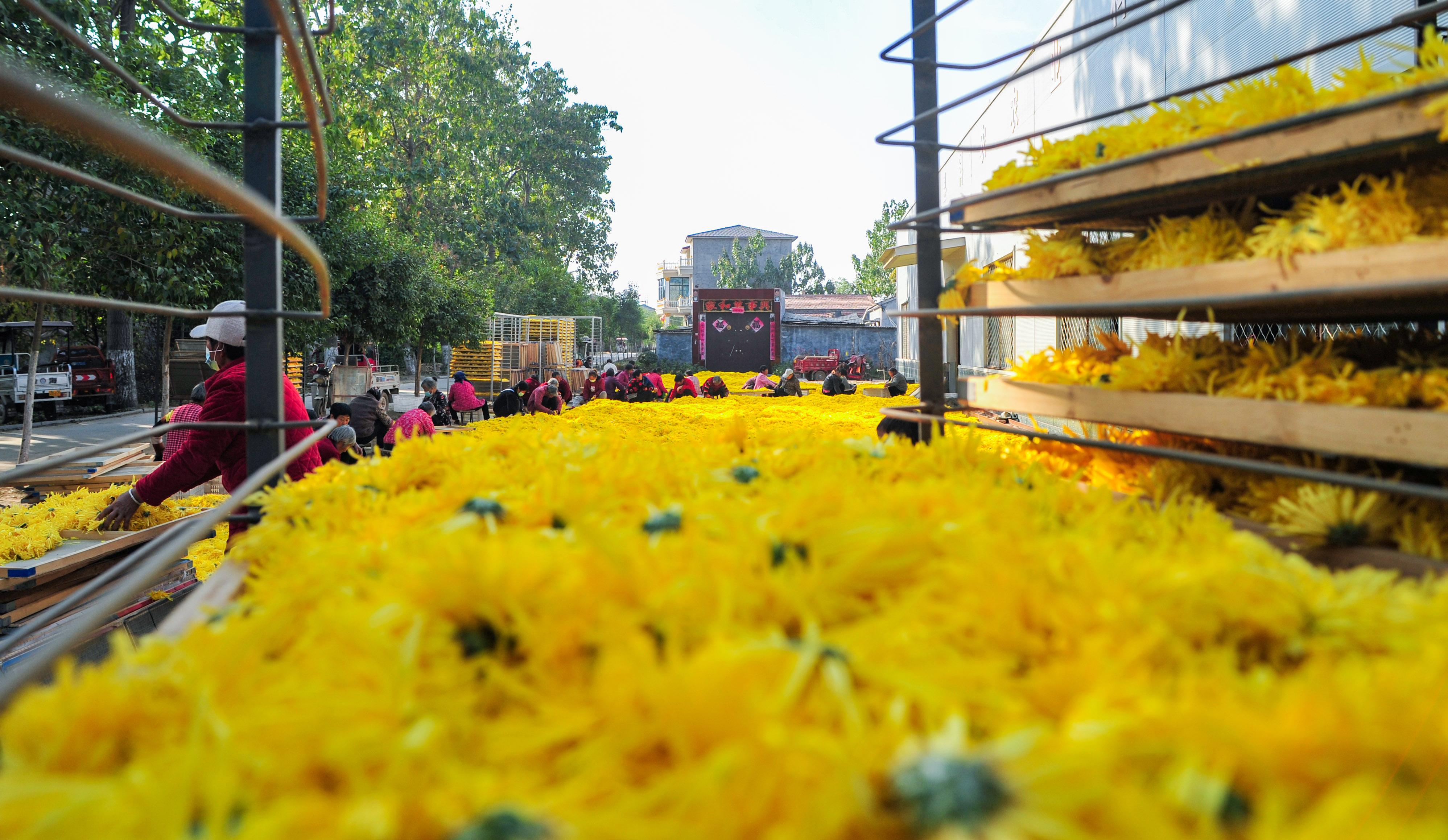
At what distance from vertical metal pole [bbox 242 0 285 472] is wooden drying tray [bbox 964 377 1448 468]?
212 cm

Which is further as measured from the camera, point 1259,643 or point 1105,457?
point 1105,457

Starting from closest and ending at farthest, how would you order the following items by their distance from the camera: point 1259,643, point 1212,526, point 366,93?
point 1259,643
point 1212,526
point 366,93

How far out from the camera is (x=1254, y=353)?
2043mm

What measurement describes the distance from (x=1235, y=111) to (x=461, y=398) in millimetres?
14209

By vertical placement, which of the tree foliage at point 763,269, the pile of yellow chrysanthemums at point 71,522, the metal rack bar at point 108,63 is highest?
the tree foliage at point 763,269

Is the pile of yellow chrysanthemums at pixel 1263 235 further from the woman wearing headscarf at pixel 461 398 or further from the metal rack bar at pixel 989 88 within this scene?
the woman wearing headscarf at pixel 461 398

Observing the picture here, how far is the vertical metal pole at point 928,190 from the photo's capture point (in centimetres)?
291

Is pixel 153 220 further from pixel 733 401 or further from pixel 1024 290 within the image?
pixel 1024 290

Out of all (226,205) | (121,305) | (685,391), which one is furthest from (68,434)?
(226,205)

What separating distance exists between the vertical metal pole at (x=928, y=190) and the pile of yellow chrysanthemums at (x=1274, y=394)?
0.36 meters

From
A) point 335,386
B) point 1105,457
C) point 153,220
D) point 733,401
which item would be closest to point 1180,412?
point 1105,457

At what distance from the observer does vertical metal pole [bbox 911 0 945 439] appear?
2908mm

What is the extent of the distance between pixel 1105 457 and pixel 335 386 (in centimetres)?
1557

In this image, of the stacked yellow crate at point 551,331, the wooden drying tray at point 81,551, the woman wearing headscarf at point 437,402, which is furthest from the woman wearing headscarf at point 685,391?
the stacked yellow crate at point 551,331
